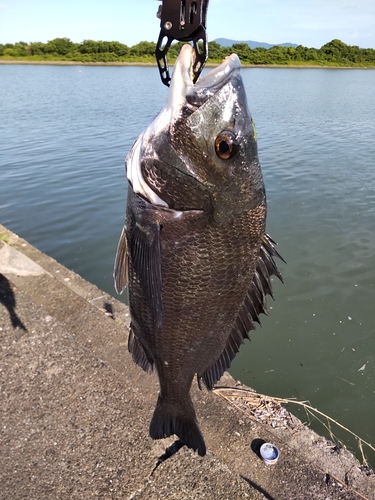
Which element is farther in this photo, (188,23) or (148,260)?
(148,260)

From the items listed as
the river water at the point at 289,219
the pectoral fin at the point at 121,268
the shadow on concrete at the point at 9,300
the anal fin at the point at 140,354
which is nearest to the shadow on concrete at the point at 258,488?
the anal fin at the point at 140,354

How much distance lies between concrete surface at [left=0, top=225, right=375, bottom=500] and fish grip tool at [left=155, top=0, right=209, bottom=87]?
2.34 m

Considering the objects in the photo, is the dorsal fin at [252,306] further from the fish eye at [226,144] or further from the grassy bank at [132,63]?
the grassy bank at [132,63]

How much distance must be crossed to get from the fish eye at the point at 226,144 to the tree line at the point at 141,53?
71.1 meters

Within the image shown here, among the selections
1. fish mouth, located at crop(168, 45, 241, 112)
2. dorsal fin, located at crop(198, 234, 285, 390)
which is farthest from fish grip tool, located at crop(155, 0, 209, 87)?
dorsal fin, located at crop(198, 234, 285, 390)

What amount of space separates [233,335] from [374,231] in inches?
290

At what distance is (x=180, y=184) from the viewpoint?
162cm

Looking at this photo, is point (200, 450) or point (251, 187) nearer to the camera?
point (251, 187)

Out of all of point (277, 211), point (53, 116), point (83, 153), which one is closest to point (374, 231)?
point (277, 211)

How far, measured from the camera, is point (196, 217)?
5.38ft

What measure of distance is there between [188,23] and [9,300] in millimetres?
3331

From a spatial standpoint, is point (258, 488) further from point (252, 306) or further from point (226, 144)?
point (226, 144)

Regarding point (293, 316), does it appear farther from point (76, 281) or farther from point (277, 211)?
point (277, 211)

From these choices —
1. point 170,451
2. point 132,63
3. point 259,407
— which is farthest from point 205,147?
point 132,63
